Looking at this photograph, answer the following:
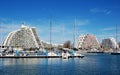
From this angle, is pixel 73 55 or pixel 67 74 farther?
pixel 73 55

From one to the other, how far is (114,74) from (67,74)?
10.5 metres

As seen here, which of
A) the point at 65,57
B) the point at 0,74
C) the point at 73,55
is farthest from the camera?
the point at 73,55

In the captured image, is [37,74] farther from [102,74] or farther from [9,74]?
[102,74]

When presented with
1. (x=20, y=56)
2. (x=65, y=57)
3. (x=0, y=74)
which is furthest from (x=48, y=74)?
(x=20, y=56)

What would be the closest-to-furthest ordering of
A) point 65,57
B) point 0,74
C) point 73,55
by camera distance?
point 0,74 < point 65,57 < point 73,55

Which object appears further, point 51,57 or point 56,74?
point 51,57

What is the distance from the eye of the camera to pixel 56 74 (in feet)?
187

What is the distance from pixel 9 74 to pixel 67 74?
1253 cm

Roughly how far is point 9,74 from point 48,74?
8357 millimetres

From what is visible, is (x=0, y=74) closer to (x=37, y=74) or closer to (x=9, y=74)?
(x=9, y=74)

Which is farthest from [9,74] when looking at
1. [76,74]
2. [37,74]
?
[76,74]

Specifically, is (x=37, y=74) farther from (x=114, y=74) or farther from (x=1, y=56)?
(x=1, y=56)

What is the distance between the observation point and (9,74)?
5575 centimetres

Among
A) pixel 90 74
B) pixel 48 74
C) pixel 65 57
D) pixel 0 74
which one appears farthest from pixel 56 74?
pixel 65 57
